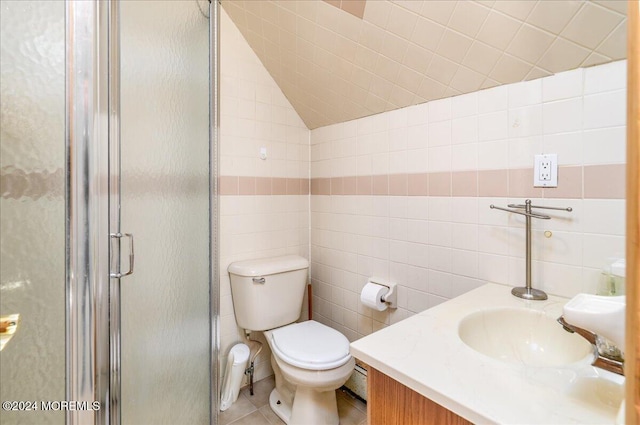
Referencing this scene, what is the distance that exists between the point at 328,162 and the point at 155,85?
113cm

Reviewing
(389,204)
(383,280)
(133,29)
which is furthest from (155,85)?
(383,280)

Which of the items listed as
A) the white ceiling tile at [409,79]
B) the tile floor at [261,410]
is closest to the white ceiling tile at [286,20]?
the white ceiling tile at [409,79]

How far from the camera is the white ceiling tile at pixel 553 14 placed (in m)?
0.90

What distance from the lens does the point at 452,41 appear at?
116 centimetres

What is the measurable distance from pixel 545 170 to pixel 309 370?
1262 mm

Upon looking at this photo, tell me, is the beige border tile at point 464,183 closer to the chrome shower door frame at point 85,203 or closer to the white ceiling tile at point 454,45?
the white ceiling tile at point 454,45

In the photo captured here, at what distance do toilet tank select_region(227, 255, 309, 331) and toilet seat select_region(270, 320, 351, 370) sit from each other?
0.12 m

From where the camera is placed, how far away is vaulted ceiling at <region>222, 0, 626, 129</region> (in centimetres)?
95

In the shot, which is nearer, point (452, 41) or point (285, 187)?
point (452, 41)

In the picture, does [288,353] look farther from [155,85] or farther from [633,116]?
[633,116]

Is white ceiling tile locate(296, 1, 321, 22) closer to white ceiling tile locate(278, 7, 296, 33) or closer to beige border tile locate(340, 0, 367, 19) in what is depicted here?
white ceiling tile locate(278, 7, 296, 33)

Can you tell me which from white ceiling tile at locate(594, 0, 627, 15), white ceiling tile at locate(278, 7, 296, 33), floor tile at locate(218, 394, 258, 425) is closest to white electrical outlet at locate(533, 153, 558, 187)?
white ceiling tile at locate(594, 0, 627, 15)

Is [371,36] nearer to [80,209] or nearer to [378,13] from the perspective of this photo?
[378,13]

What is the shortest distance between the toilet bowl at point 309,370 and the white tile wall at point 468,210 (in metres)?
0.35
